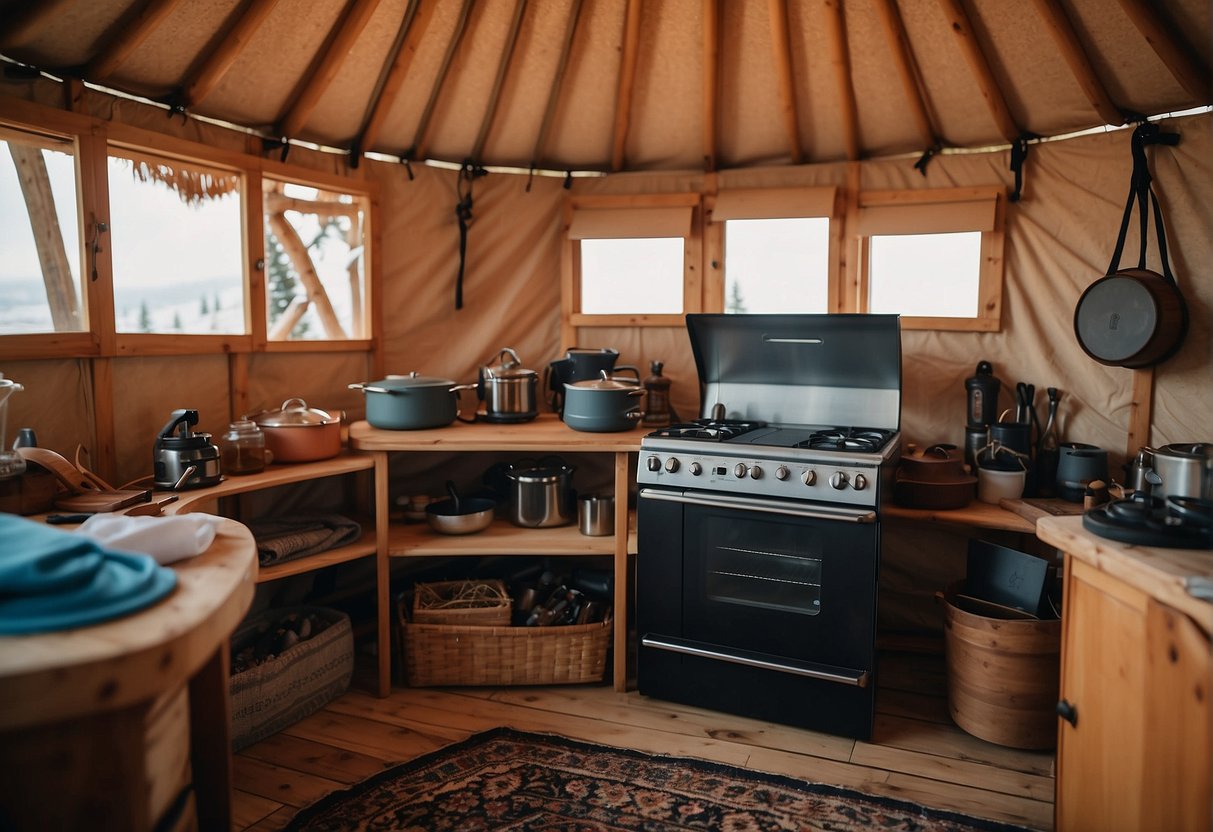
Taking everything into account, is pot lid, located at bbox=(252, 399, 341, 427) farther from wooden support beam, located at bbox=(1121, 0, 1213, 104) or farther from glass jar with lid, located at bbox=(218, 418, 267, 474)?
wooden support beam, located at bbox=(1121, 0, 1213, 104)

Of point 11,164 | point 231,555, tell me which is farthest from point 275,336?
point 231,555

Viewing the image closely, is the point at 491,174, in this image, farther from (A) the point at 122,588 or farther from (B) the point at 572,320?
(A) the point at 122,588

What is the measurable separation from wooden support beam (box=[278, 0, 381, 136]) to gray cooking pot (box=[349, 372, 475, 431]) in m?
1.11

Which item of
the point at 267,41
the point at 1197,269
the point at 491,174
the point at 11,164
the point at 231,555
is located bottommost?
the point at 231,555

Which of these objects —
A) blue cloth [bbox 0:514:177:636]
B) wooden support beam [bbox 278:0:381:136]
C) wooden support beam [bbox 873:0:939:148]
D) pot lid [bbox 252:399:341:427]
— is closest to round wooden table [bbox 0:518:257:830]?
blue cloth [bbox 0:514:177:636]

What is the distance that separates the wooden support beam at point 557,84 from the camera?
3301 mm

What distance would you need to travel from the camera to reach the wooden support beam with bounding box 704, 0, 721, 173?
10.4 feet

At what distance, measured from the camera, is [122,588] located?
130 centimetres

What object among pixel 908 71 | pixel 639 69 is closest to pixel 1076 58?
pixel 908 71

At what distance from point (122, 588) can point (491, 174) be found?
3.04 m

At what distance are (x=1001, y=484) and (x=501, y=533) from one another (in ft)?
6.51

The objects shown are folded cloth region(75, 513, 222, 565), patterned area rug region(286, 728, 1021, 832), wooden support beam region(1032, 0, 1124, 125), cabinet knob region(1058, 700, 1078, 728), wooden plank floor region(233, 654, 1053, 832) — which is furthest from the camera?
wooden support beam region(1032, 0, 1124, 125)

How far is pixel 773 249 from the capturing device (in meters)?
3.80

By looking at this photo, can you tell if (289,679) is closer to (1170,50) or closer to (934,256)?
(934,256)
